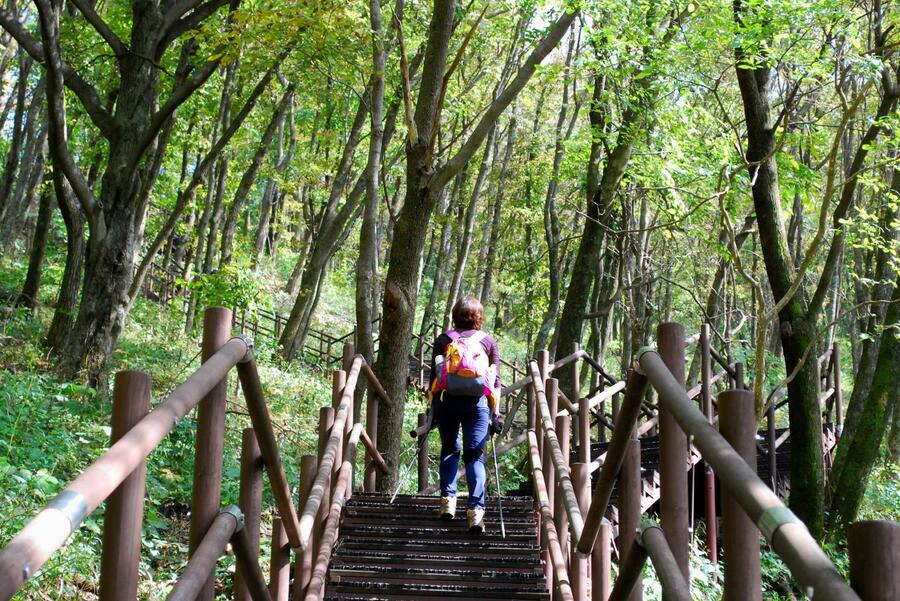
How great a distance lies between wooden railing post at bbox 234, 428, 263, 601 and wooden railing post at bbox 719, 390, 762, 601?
1897mm

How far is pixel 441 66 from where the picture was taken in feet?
27.1

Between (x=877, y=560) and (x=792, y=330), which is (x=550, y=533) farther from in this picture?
(x=792, y=330)

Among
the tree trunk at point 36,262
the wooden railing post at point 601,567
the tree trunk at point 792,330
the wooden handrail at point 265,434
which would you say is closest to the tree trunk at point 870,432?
the tree trunk at point 792,330

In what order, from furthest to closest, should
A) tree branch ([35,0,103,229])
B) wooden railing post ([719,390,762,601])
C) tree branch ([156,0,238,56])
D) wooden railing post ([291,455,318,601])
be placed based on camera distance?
tree branch ([156,0,238,56]) < tree branch ([35,0,103,229]) < wooden railing post ([291,455,318,601]) < wooden railing post ([719,390,762,601])

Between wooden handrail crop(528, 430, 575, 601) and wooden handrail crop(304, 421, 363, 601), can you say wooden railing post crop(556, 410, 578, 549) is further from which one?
wooden handrail crop(304, 421, 363, 601)

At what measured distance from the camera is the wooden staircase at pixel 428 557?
16.8 ft

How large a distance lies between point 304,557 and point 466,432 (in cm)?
228

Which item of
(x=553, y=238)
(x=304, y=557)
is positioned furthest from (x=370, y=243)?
(x=553, y=238)

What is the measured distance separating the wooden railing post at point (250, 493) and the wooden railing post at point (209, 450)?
1.71 ft

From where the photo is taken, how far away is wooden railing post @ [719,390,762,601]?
7.03 ft

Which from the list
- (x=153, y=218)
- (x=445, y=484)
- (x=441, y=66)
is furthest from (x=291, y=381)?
(x=153, y=218)

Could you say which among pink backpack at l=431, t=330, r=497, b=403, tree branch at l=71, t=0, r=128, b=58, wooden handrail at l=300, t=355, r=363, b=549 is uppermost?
tree branch at l=71, t=0, r=128, b=58

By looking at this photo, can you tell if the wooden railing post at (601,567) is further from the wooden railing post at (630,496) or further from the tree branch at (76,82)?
A: the tree branch at (76,82)

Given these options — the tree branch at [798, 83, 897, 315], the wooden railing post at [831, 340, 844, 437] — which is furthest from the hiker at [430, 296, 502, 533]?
the wooden railing post at [831, 340, 844, 437]
